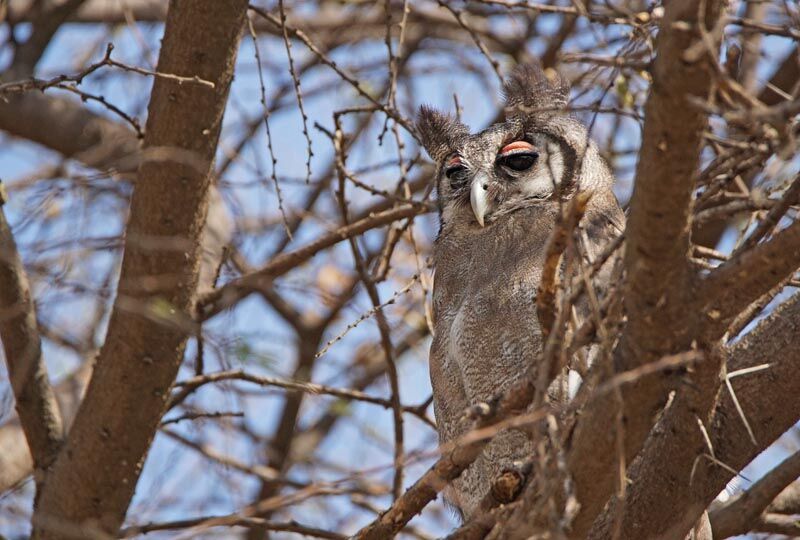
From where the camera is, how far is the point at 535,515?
211cm

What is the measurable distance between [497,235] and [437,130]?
31.9 inches

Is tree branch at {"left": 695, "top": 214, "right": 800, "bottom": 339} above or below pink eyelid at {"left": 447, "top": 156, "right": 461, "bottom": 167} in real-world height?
below

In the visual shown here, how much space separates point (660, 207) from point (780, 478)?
1.49 metres

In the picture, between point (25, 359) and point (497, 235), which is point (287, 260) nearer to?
point (497, 235)

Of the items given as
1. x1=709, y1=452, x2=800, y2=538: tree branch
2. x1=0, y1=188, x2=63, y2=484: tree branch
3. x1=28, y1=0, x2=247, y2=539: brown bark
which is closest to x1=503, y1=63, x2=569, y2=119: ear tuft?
x1=28, y1=0, x2=247, y2=539: brown bark

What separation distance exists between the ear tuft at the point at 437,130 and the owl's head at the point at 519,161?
0.17ft

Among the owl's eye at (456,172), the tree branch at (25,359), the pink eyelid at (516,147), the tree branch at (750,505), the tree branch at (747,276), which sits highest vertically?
the owl's eye at (456,172)

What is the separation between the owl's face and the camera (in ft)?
13.2

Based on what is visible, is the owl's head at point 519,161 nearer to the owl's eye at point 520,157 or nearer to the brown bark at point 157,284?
the owl's eye at point 520,157

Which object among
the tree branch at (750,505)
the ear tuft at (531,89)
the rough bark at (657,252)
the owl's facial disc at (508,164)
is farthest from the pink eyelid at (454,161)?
the rough bark at (657,252)

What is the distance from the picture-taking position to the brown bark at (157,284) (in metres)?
3.41

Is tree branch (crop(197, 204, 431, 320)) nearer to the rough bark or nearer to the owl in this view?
the owl

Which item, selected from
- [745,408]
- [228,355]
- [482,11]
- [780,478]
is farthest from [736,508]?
[482,11]

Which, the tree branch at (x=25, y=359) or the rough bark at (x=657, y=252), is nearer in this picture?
the rough bark at (x=657, y=252)
